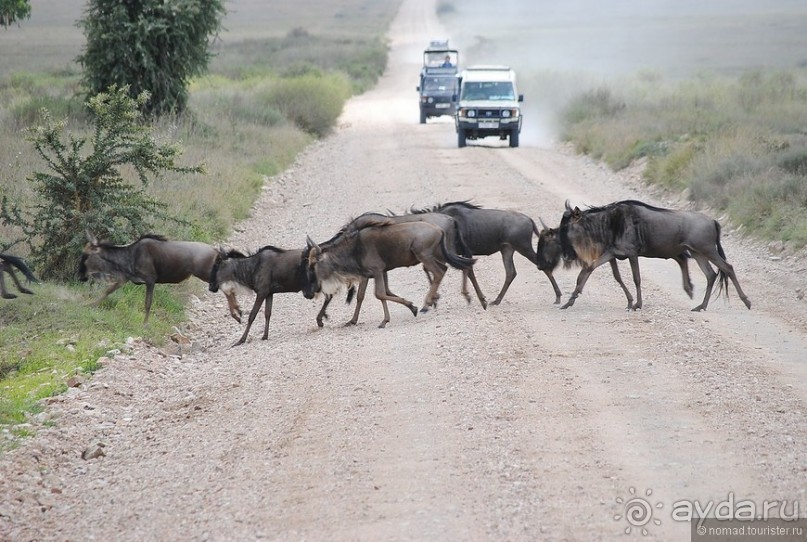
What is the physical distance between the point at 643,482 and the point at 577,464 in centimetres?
52

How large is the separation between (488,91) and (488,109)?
107 centimetres

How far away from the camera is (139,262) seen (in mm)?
12422

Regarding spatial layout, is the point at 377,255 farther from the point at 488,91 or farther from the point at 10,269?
the point at 488,91

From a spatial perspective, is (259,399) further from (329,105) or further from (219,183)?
(329,105)

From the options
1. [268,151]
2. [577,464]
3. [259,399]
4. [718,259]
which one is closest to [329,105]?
[268,151]

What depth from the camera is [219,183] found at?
20484 mm

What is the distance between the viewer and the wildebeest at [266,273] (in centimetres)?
1236

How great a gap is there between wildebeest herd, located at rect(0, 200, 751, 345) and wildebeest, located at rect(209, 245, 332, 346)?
1 cm

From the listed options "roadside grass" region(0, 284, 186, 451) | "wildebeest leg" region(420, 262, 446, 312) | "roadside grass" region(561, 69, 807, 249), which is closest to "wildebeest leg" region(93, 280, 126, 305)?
"roadside grass" region(0, 284, 186, 451)

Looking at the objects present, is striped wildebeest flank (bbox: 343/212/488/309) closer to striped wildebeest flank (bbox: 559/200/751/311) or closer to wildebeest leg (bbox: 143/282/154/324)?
striped wildebeest flank (bbox: 559/200/751/311)

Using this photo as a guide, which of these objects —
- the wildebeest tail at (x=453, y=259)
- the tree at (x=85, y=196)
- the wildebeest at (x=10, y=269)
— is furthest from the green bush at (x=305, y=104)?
the wildebeest at (x=10, y=269)

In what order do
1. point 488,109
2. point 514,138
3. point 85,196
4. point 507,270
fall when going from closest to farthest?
point 507,270 < point 85,196 < point 488,109 < point 514,138

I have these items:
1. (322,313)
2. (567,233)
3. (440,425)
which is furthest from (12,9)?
(440,425)

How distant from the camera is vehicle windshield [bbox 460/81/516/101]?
32.2 m
